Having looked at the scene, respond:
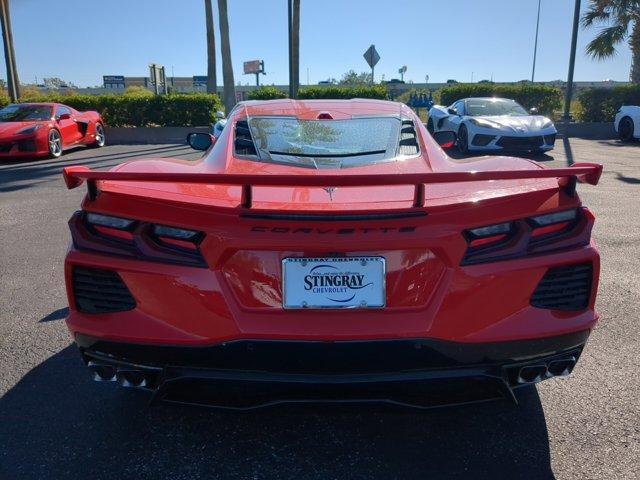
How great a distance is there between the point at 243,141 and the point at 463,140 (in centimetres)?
1053

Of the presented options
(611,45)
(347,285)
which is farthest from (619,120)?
(347,285)


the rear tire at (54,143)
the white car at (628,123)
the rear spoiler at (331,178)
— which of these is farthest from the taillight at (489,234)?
the white car at (628,123)

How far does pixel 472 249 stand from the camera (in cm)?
204

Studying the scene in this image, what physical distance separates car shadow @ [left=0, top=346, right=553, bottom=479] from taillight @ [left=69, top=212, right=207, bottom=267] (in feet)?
1.96

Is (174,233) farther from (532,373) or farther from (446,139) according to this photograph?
(446,139)

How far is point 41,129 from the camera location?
12.6 metres

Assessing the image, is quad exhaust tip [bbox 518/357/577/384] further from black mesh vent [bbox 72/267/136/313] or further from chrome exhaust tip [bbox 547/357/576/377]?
black mesh vent [bbox 72/267/136/313]

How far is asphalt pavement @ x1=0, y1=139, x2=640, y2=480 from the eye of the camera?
2213mm

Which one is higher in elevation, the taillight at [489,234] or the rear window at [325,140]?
the rear window at [325,140]

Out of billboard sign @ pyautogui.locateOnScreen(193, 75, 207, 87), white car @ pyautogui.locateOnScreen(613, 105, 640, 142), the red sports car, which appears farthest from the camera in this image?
billboard sign @ pyautogui.locateOnScreen(193, 75, 207, 87)

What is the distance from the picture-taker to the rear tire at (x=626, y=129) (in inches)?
632

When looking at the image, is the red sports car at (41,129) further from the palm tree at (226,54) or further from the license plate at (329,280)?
the license plate at (329,280)

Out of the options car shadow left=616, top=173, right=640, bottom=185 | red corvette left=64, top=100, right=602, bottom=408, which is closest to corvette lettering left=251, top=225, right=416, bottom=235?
red corvette left=64, top=100, right=602, bottom=408

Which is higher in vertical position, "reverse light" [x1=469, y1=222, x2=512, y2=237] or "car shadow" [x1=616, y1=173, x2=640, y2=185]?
"reverse light" [x1=469, y1=222, x2=512, y2=237]
